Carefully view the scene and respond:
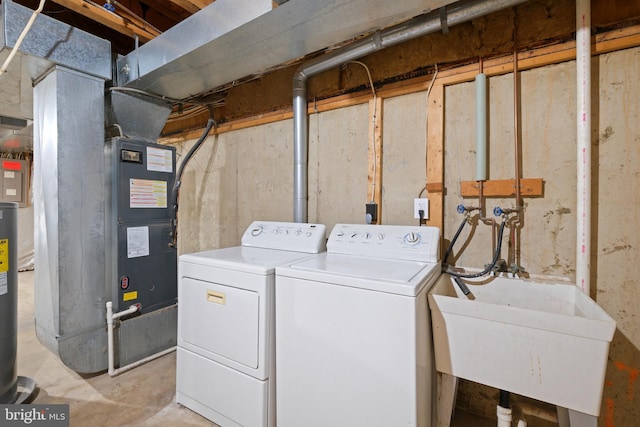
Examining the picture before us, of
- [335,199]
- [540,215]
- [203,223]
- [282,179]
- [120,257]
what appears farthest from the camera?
[203,223]

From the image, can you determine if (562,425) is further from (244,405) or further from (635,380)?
(244,405)

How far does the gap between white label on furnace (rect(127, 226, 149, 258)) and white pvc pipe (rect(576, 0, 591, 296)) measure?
2.57m

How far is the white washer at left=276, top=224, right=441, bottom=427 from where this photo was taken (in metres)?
1.08

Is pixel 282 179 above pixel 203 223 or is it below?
above

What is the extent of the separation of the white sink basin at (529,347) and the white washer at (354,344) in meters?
0.09

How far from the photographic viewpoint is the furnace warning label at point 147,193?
2.03 meters

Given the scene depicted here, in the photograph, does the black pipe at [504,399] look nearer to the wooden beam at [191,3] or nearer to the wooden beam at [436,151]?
the wooden beam at [436,151]

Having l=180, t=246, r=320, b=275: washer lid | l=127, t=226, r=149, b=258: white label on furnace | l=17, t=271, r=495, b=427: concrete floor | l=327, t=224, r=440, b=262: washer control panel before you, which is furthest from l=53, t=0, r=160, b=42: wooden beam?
l=17, t=271, r=495, b=427: concrete floor

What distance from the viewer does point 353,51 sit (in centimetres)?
178

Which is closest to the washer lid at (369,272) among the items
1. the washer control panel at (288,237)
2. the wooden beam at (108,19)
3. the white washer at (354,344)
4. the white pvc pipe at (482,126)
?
the white washer at (354,344)

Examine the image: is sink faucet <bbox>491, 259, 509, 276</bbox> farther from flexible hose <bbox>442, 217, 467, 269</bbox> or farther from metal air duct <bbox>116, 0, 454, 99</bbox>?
metal air duct <bbox>116, 0, 454, 99</bbox>

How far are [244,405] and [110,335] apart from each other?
1129mm

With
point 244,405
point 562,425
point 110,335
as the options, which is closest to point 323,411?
point 244,405

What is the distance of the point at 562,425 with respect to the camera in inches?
47.4
